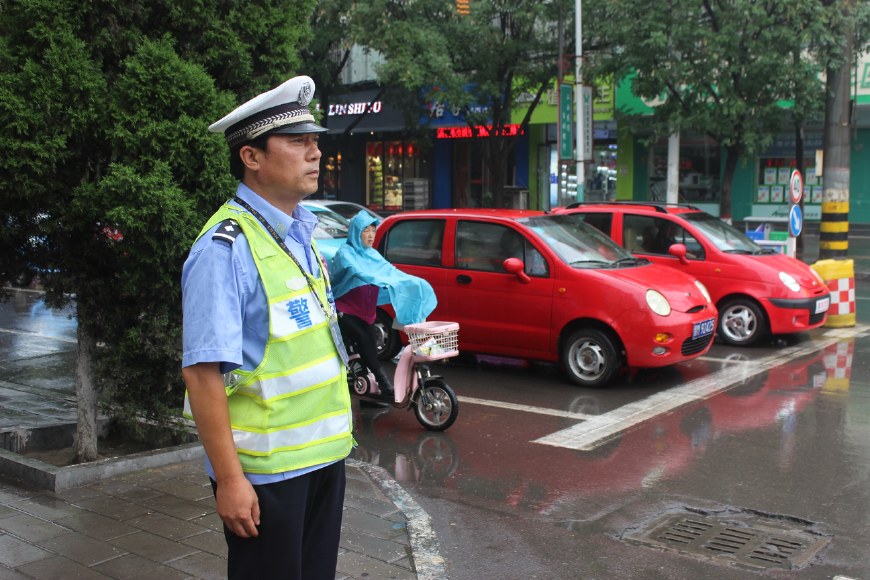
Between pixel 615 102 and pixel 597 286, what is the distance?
58.3ft

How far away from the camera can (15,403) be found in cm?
801

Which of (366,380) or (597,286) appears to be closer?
(366,380)

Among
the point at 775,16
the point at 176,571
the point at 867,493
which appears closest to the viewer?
the point at 176,571

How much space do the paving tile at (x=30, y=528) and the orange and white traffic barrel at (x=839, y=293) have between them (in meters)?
10.4

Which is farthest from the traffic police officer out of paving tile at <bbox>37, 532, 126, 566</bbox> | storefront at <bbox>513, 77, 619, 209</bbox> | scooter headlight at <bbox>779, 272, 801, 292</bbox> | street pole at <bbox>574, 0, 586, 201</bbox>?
storefront at <bbox>513, 77, 619, 209</bbox>

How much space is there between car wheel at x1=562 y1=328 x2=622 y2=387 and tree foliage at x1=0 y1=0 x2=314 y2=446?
4.42 meters

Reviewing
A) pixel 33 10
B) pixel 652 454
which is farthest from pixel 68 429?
pixel 652 454

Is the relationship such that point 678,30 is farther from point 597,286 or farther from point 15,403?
point 15,403

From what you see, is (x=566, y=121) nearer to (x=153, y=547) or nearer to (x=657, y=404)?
(x=657, y=404)

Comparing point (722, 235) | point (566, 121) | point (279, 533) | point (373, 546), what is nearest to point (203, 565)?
Result: point (373, 546)

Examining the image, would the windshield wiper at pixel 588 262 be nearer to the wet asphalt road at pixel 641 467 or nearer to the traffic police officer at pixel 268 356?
the wet asphalt road at pixel 641 467

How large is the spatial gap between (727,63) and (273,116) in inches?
630

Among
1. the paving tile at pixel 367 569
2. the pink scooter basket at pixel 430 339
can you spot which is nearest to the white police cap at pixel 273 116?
the paving tile at pixel 367 569

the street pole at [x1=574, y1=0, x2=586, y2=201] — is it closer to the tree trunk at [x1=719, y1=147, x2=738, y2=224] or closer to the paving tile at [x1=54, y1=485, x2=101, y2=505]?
the tree trunk at [x1=719, y1=147, x2=738, y2=224]
